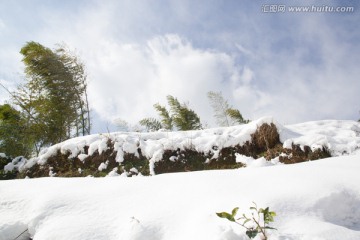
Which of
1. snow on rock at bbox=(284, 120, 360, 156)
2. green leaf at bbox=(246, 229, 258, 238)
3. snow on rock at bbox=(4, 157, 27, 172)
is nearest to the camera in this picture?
green leaf at bbox=(246, 229, 258, 238)

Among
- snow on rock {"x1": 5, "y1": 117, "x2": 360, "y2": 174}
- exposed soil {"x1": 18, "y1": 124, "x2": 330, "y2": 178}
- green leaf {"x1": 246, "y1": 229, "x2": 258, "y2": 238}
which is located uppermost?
snow on rock {"x1": 5, "y1": 117, "x2": 360, "y2": 174}

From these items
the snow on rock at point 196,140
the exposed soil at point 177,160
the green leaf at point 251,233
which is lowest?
the green leaf at point 251,233

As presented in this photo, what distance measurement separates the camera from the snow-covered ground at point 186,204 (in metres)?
1.38

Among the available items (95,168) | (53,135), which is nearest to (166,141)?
(95,168)

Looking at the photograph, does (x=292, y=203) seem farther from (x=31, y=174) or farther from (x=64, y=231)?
(x=31, y=174)

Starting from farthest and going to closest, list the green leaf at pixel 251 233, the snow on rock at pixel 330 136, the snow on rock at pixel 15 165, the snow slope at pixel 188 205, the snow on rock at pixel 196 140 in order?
the snow on rock at pixel 15 165 → the snow on rock at pixel 196 140 → the snow on rock at pixel 330 136 → the snow slope at pixel 188 205 → the green leaf at pixel 251 233

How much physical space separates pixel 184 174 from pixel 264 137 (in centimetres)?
362

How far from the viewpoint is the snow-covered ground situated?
4.54 feet

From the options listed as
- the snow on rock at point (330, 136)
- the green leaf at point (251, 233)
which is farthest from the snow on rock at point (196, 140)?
A: the green leaf at point (251, 233)

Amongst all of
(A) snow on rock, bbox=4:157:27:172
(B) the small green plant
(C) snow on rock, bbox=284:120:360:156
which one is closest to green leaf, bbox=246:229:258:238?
(B) the small green plant

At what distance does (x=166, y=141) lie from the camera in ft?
18.6

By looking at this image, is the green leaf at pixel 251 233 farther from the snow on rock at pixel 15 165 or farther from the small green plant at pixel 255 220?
the snow on rock at pixel 15 165

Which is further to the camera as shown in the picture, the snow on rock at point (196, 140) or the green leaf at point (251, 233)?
the snow on rock at point (196, 140)

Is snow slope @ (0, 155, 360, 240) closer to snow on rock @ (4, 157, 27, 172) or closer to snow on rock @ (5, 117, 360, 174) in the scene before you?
snow on rock @ (5, 117, 360, 174)
